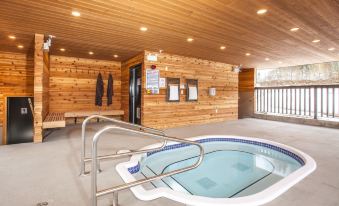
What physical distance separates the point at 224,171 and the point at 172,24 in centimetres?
296

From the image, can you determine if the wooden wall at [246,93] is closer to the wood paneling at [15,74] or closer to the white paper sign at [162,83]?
the white paper sign at [162,83]

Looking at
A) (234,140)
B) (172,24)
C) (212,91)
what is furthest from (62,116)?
(212,91)

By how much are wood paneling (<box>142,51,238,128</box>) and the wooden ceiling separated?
2.80ft

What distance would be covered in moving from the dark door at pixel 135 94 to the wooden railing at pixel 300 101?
5894 millimetres

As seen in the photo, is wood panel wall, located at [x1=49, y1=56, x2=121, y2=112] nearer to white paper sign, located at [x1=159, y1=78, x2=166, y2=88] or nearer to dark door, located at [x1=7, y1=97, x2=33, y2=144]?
dark door, located at [x1=7, y1=97, x2=33, y2=144]

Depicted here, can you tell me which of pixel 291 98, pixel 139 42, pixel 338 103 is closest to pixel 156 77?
pixel 139 42

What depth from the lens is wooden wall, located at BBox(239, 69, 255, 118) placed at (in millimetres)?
8992

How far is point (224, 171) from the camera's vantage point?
3.43 m

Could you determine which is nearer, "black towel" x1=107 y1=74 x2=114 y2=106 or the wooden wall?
"black towel" x1=107 y1=74 x2=114 y2=106

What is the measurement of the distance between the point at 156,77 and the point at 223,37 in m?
2.22

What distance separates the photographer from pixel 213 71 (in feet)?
23.9

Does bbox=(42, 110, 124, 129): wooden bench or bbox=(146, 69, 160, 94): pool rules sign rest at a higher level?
bbox=(146, 69, 160, 94): pool rules sign

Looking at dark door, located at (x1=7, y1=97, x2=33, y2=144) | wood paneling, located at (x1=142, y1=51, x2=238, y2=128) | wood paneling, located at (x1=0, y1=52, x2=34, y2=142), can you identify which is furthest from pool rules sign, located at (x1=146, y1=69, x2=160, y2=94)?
wood paneling, located at (x1=0, y1=52, x2=34, y2=142)

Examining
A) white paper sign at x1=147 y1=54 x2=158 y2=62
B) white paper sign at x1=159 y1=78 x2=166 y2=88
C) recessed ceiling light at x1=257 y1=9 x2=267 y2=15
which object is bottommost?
white paper sign at x1=159 y1=78 x2=166 y2=88
